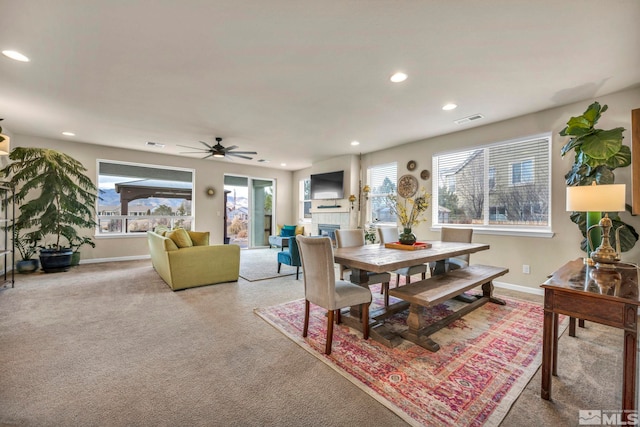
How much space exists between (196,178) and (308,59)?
18.3ft

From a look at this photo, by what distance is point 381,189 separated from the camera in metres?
5.96

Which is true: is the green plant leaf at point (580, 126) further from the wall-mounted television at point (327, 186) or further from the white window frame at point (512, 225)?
the wall-mounted television at point (327, 186)

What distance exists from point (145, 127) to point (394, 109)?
13.4 ft

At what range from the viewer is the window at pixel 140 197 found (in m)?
5.98

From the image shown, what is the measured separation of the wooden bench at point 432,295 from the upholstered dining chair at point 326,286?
33 centimetres

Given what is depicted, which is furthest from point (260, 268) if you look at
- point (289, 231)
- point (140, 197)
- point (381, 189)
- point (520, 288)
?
point (520, 288)

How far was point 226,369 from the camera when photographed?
1900 millimetres

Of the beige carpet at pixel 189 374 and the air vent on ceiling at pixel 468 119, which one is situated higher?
the air vent on ceiling at pixel 468 119

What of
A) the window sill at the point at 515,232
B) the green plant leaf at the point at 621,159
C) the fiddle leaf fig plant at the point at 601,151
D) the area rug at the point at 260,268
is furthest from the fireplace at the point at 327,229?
the green plant leaf at the point at 621,159

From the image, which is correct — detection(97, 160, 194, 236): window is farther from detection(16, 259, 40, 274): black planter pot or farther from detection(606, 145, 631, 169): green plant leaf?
detection(606, 145, 631, 169): green plant leaf

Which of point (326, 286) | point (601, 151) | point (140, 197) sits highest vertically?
point (601, 151)

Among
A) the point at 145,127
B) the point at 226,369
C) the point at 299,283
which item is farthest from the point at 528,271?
the point at 145,127

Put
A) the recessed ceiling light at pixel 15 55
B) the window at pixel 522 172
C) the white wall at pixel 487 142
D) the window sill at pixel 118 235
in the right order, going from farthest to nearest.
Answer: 1. the window sill at pixel 118 235
2. the window at pixel 522 172
3. the white wall at pixel 487 142
4. the recessed ceiling light at pixel 15 55
